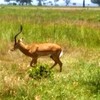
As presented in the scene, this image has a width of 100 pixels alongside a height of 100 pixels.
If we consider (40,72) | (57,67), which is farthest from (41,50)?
(40,72)

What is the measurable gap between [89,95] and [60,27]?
9.12 meters

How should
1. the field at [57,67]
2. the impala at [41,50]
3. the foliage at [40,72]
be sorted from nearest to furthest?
the field at [57,67] → the foliage at [40,72] → the impala at [41,50]

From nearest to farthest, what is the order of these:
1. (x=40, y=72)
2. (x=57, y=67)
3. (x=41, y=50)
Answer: (x=40, y=72), (x=41, y=50), (x=57, y=67)

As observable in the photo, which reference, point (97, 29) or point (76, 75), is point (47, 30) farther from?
point (76, 75)

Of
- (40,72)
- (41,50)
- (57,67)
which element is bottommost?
(57,67)

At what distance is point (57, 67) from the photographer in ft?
38.7

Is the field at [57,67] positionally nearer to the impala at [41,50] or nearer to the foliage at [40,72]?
the foliage at [40,72]

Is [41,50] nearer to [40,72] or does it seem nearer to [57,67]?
[57,67]

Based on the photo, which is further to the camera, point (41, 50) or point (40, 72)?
point (41, 50)

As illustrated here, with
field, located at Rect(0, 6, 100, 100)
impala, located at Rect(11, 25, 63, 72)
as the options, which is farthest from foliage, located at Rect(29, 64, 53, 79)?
impala, located at Rect(11, 25, 63, 72)

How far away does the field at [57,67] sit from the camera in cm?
742

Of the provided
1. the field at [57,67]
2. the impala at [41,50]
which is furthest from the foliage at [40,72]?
the impala at [41,50]

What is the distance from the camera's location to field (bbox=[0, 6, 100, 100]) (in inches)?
292

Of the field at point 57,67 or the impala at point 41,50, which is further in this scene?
the impala at point 41,50
